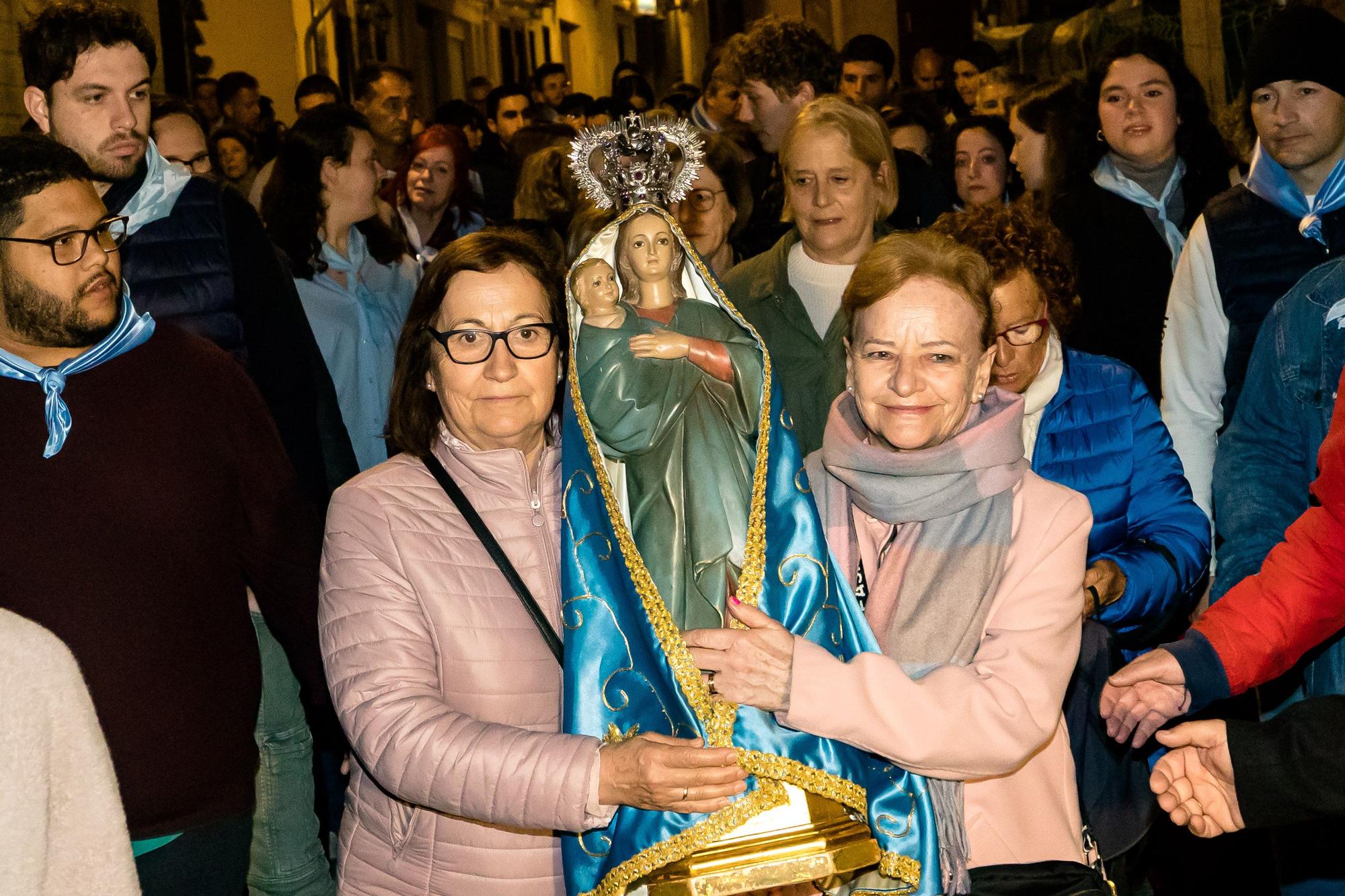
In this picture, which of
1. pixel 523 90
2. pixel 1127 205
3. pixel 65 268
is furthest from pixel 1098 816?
pixel 523 90

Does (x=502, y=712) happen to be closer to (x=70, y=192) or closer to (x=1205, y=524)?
(x=70, y=192)

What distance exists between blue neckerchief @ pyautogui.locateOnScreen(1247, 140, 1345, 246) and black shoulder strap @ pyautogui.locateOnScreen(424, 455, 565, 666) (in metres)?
2.74

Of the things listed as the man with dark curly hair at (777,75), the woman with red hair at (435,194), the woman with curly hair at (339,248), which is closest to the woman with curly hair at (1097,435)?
the man with dark curly hair at (777,75)

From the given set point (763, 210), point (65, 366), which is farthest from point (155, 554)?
point (763, 210)

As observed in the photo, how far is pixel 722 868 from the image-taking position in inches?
104

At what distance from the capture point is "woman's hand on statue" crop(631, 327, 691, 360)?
283cm

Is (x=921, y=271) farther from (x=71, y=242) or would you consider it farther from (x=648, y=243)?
(x=71, y=242)

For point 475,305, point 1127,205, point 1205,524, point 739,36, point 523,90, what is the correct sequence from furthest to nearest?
1. point 523,90
2. point 739,36
3. point 1127,205
4. point 1205,524
5. point 475,305

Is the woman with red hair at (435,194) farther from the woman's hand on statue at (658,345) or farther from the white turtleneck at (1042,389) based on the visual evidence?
the woman's hand on statue at (658,345)

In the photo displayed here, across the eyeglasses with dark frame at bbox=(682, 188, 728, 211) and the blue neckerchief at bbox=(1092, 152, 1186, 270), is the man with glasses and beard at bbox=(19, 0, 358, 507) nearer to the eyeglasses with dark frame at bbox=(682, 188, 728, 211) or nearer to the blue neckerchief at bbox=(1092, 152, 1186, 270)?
the eyeglasses with dark frame at bbox=(682, 188, 728, 211)

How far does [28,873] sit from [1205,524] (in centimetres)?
270

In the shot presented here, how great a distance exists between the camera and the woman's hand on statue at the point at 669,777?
257 cm

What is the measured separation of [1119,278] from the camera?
5344 millimetres

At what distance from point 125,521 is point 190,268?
1219mm
